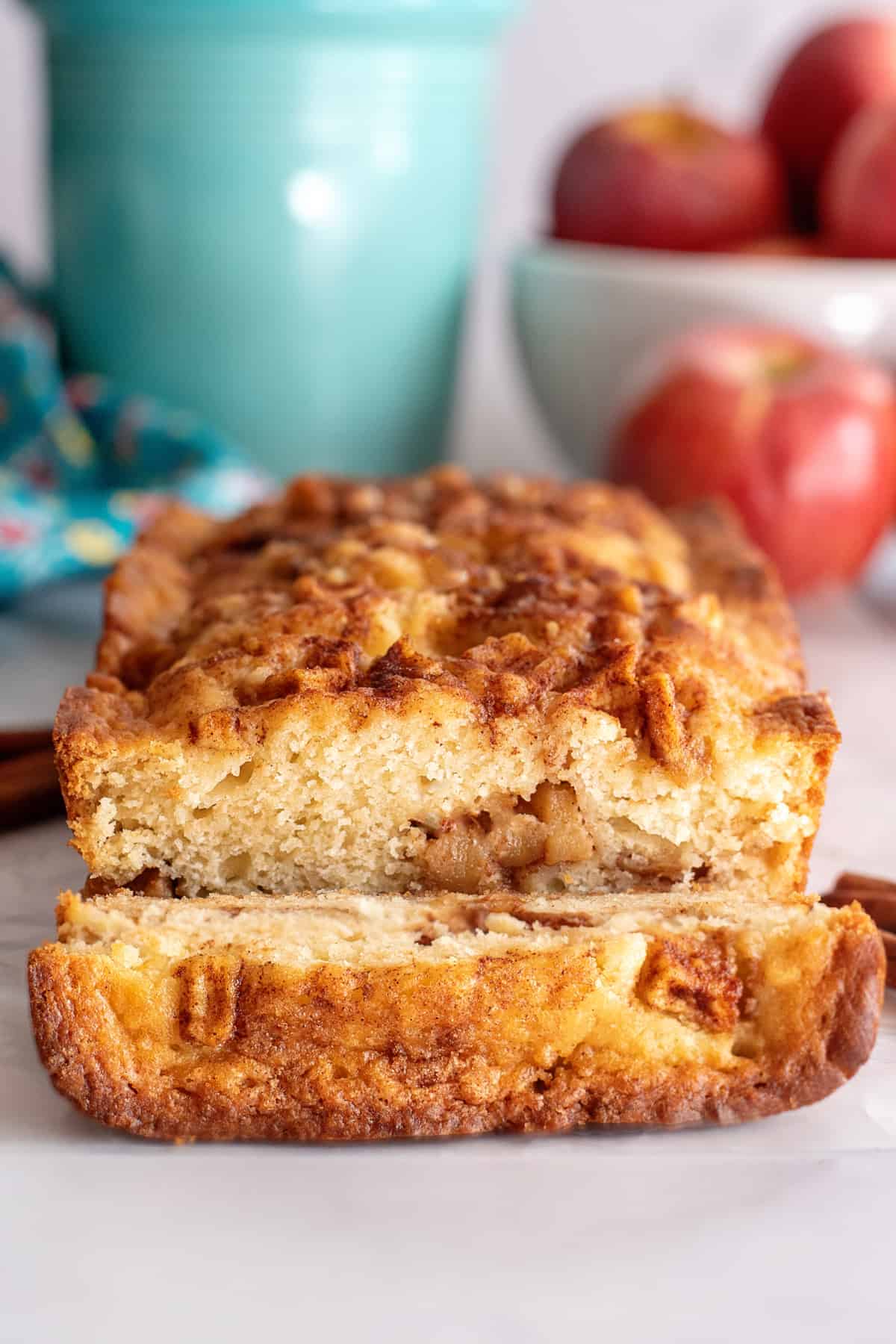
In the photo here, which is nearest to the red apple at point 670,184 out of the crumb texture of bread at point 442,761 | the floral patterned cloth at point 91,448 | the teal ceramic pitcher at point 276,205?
the teal ceramic pitcher at point 276,205

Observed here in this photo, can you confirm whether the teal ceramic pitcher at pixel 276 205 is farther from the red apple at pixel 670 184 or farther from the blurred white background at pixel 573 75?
the blurred white background at pixel 573 75

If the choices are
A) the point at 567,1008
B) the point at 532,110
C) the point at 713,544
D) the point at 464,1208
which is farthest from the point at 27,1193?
the point at 532,110

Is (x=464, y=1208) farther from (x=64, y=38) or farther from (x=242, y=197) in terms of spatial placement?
(x=64, y=38)

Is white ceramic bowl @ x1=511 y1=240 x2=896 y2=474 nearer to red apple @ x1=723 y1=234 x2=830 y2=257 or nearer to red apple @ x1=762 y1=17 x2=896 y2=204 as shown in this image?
red apple @ x1=723 y1=234 x2=830 y2=257

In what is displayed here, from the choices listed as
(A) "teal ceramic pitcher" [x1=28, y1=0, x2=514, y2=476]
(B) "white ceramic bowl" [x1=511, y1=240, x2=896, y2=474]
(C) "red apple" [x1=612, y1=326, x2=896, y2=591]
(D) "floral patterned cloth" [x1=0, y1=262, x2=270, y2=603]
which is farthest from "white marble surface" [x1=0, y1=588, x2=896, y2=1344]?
(A) "teal ceramic pitcher" [x1=28, y1=0, x2=514, y2=476]

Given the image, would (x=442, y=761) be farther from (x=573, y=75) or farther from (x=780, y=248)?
(x=573, y=75)
